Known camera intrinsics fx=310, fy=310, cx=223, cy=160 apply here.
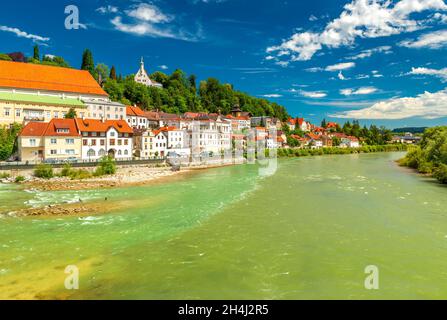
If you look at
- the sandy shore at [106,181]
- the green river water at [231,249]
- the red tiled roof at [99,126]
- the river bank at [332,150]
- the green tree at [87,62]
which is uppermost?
the green tree at [87,62]

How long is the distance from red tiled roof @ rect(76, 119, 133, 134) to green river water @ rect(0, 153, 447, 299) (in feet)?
A: 63.9

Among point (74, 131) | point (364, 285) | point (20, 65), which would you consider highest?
→ point (20, 65)

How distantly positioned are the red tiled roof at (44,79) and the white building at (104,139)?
1747 centimetres

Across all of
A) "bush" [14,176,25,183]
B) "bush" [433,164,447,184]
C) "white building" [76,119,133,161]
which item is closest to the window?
"white building" [76,119,133,161]

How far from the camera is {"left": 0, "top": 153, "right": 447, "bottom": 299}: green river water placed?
27.9 ft

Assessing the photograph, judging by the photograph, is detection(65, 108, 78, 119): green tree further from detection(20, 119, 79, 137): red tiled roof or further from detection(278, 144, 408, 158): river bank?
detection(278, 144, 408, 158): river bank

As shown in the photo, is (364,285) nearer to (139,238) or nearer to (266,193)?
(139,238)

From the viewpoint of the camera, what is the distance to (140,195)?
2205 cm

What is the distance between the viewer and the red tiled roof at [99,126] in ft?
128

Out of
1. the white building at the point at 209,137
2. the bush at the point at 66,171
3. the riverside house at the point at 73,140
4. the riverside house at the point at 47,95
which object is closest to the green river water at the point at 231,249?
the bush at the point at 66,171

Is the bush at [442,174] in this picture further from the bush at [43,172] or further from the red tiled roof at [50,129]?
the red tiled roof at [50,129]

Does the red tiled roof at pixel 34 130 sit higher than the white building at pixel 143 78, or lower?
lower
